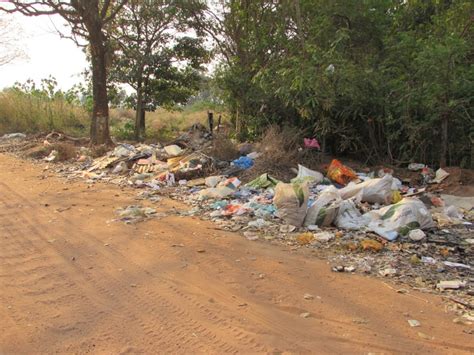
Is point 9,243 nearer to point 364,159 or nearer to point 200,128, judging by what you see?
point 364,159

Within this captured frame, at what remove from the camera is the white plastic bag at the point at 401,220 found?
4.31 metres

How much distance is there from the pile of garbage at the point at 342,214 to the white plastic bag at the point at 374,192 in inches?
0.5

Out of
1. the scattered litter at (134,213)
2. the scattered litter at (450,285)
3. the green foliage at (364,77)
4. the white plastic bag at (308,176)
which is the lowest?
the scattered litter at (450,285)

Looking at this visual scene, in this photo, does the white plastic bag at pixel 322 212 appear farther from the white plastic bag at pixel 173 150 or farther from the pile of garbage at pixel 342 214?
the white plastic bag at pixel 173 150

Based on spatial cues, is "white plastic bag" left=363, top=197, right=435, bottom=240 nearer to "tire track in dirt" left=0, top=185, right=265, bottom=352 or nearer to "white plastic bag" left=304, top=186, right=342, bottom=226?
"white plastic bag" left=304, top=186, right=342, bottom=226

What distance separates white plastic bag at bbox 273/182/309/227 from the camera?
4.64 meters

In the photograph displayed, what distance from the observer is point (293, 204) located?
4.64 metres

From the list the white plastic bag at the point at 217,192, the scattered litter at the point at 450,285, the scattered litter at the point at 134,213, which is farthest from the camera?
the white plastic bag at the point at 217,192

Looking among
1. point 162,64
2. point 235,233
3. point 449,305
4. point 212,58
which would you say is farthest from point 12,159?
point 449,305

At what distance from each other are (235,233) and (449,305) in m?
2.19

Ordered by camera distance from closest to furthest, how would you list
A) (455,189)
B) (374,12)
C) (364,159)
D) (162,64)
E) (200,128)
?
(455,189), (364,159), (374,12), (200,128), (162,64)

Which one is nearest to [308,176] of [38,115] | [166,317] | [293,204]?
[293,204]

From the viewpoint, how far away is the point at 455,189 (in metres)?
6.35

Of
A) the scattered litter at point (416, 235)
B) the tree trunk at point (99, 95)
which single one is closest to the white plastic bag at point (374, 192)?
the scattered litter at point (416, 235)
